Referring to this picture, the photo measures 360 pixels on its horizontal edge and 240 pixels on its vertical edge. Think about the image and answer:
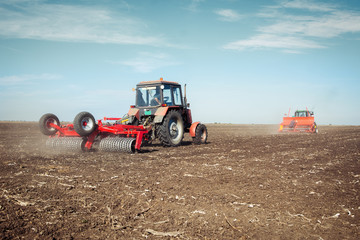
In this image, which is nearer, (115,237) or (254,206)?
(115,237)

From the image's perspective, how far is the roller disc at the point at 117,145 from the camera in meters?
9.62

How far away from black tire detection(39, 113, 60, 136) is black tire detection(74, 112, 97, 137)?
1690 mm

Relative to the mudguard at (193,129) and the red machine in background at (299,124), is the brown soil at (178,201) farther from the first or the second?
the red machine in background at (299,124)

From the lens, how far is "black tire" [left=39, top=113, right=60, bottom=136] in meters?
10.3

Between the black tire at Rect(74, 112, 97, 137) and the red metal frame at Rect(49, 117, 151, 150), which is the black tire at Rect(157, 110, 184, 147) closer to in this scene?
the red metal frame at Rect(49, 117, 151, 150)

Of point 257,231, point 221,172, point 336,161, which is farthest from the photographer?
point 336,161

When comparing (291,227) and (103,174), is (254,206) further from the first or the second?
(103,174)

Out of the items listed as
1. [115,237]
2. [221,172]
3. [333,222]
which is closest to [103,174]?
[221,172]

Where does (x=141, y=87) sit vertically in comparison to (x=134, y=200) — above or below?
above

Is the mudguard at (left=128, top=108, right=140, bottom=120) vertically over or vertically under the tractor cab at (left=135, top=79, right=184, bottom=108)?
under

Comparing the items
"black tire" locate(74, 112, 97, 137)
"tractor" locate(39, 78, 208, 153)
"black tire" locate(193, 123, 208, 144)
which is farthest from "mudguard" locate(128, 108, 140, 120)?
"black tire" locate(193, 123, 208, 144)

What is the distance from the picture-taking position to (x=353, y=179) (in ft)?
20.0

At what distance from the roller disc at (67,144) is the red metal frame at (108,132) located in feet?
0.61

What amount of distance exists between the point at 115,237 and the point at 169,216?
869mm
